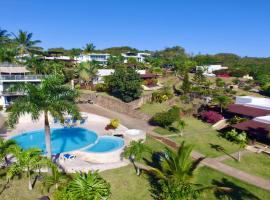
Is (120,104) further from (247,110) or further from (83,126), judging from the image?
(247,110)

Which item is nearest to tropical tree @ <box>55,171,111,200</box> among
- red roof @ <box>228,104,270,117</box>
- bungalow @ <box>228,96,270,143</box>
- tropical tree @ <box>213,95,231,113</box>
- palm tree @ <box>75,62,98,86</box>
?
bungalow @ <box>228,96,270,143</box>

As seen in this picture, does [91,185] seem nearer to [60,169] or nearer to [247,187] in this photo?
[60,169]

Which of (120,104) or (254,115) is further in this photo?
(120,104)

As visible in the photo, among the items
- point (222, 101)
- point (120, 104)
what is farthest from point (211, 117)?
point (120, 104)

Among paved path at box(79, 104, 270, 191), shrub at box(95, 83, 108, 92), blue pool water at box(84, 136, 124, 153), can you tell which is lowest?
blue pool water at box(84, 136, 124, 153)

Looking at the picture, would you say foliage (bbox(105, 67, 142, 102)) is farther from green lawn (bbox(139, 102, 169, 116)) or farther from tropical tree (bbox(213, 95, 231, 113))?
tropical tree (bbox(213, 95, 231, 113))

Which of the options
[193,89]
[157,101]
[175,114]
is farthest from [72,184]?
[193,89]
